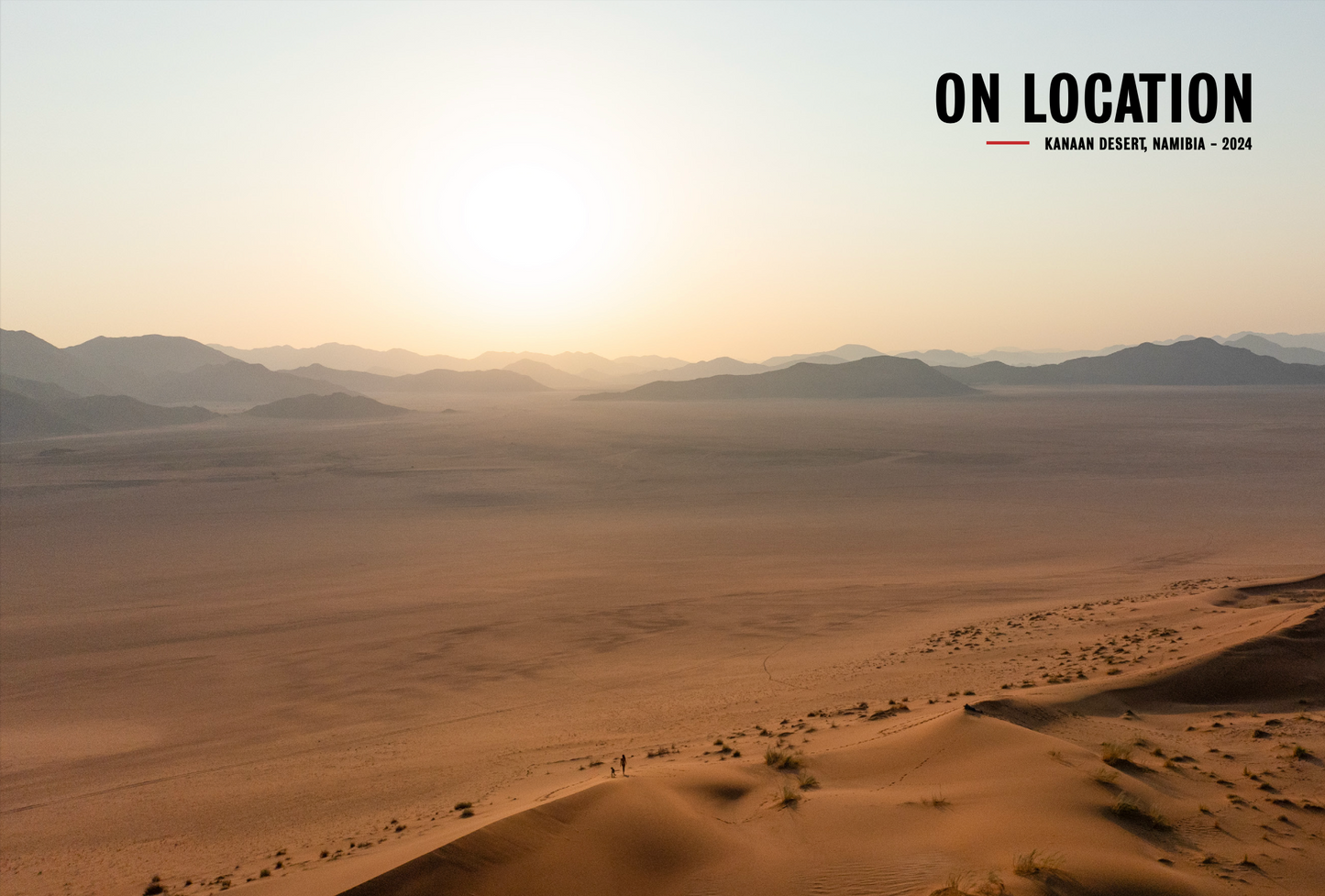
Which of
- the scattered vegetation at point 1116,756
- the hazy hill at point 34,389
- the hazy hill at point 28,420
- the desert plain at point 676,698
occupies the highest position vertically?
the hazy hill at point 34,389

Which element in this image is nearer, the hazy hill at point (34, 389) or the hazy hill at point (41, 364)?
the hazy hill at point (34, 389)

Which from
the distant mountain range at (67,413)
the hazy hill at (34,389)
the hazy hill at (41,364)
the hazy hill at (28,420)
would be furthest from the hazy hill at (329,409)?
the hazy hill at (41,364)

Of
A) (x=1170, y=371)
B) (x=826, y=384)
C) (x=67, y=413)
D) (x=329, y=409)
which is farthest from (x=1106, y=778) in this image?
(x=1170, y=371)

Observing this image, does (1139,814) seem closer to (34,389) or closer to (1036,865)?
(1036,865)

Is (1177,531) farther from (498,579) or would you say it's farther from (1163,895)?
(1163,895)

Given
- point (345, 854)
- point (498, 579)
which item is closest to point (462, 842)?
point (345, 854)

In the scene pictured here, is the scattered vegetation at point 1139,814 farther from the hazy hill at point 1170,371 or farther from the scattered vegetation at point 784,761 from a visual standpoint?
the hazy hill at point 1170,371

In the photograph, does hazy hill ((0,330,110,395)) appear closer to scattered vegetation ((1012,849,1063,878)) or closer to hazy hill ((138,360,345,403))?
hazy hill ((138,360,345,403))
